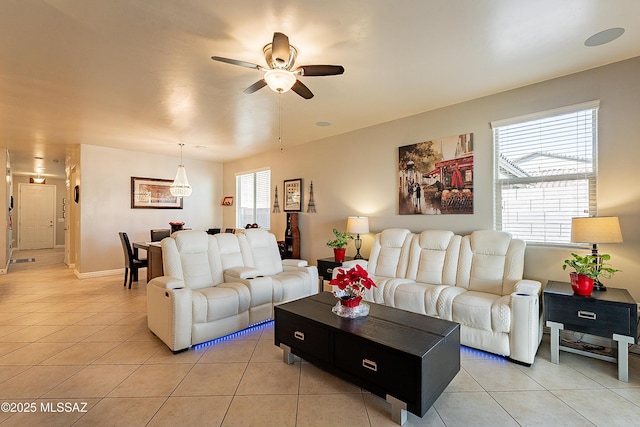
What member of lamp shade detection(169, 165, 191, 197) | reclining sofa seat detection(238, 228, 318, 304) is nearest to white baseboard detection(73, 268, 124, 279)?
lamp shade detection(169, 165, 191, 197)

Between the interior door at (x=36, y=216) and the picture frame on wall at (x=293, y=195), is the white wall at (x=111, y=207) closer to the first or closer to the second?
the picture frame on wall at (x=293, y=195)

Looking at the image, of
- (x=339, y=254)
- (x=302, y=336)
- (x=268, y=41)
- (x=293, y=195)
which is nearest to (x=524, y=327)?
(x=302, y=336)

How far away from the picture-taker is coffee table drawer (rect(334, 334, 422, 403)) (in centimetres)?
180

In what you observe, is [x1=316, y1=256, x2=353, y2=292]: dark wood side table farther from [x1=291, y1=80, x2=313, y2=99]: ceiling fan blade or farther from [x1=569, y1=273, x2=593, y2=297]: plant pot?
[x1=569, y1=273, x2=593, y2=297]: plant pot

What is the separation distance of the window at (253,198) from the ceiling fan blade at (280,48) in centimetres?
458

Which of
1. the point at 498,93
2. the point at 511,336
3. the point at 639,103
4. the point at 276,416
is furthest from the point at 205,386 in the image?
the point at 639,103

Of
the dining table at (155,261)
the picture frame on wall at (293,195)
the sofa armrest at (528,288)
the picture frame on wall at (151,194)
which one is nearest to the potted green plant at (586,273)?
the sofa armrest at (528,288)

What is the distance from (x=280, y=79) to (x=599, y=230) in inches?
118

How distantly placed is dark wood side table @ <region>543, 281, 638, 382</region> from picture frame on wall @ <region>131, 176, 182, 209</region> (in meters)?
7.02

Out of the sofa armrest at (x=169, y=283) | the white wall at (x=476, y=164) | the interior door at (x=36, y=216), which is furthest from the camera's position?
the interior door at (x=36, y=216)

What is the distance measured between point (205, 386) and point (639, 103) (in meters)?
4.56

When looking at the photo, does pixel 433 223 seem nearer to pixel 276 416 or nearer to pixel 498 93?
pixel 498 93

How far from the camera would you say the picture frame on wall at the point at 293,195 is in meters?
5.96
